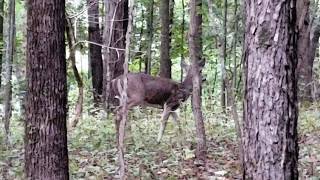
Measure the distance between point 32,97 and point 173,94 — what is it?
17.5 feet

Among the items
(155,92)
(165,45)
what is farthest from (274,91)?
(165,45)

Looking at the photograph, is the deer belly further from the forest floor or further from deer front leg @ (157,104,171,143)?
the forest floor

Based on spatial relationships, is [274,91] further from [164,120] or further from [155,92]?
[155,92]

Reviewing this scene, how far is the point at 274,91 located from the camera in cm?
386

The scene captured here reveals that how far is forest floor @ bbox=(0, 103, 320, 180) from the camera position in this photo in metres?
6.99

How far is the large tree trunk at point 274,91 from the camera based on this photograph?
12.6ft

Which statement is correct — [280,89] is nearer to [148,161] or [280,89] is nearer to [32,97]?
[32,97]

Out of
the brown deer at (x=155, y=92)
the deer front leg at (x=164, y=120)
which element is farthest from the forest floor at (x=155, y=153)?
the brown deer at (x=155, y=92)

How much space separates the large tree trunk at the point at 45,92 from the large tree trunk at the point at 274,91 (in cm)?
262

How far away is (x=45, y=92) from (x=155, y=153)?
2.55 metres

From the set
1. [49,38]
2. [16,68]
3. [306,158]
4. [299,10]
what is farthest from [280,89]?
[16,68]

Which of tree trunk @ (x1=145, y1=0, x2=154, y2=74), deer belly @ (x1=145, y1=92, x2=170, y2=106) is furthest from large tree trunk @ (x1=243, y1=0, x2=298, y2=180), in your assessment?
tree trunk @ (x1=145, y1=0, x2=154, y2=74)

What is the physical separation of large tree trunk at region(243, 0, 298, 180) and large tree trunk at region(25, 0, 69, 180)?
2.62 meters

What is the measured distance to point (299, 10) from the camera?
451 centimetres
